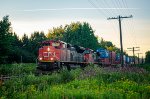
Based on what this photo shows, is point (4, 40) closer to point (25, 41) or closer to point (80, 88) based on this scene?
point (25, 41)

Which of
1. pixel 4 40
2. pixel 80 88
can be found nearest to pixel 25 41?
pixel 4 40

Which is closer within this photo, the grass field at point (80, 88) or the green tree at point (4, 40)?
the grass field at point (80, 88)

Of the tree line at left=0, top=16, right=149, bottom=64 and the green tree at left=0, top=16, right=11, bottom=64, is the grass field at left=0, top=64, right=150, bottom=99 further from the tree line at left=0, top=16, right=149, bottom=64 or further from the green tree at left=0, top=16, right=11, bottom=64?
the green tree at left=0, top=16, right=11, bottom=64

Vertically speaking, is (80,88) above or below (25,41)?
below

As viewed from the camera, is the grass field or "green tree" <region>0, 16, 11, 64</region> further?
"green tree" <region>0, 16, 11, 64</region>

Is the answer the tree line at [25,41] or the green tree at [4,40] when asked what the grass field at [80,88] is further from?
the green tree at [4,40]

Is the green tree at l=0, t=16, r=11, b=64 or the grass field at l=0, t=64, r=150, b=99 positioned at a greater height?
the green tree at l=0, t=16, r=11, b=64

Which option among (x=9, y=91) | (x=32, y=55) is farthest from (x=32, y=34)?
(x=9, y=91)

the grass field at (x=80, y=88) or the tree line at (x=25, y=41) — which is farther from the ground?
the tree line at (x=25, y=41)

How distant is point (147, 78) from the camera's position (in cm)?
1947

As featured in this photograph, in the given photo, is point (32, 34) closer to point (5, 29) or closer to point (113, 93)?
point (5, 29)

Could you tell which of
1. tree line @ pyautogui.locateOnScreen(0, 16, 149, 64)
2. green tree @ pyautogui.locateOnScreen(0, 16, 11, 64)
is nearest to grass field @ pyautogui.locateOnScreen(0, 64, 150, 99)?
tree line @ pyautogui.locateOnScreen(0, 16, 149, 64)

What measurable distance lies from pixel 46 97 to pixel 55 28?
9583cm

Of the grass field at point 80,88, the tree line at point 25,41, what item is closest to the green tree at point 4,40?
the tree line at point 25,41
